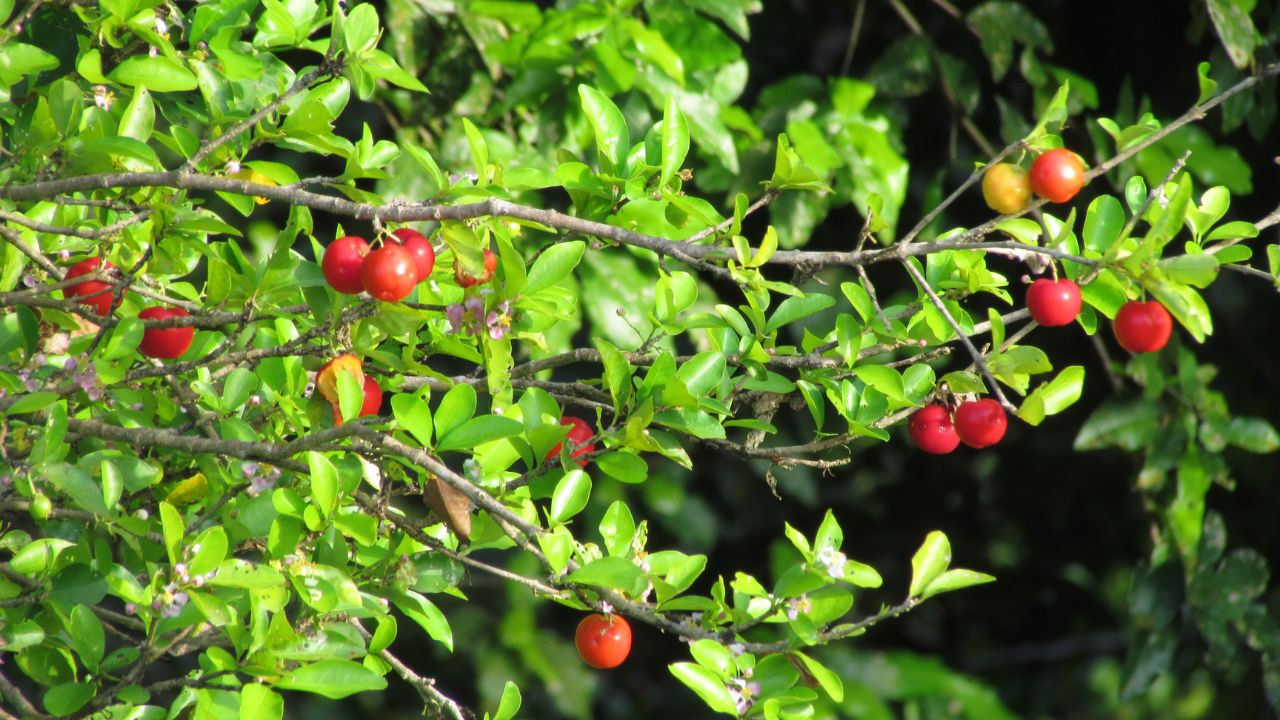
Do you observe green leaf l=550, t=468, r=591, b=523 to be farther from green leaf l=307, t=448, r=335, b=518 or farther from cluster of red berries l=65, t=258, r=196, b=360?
cluster of red berries l=65, t=258, r=196, b=360

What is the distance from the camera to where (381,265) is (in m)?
0.84

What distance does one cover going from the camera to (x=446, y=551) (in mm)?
940

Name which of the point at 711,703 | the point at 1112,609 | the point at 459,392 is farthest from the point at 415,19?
the point at 1112,609

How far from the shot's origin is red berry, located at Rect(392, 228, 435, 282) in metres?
0.86

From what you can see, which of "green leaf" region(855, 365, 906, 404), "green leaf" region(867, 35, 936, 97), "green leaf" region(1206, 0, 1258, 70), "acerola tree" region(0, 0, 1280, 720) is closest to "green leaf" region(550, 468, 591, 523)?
"acerola tree" region(0, 0, 1280, 720)

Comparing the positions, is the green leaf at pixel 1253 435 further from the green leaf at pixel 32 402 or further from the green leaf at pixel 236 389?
the green leaf at pixel 32 402

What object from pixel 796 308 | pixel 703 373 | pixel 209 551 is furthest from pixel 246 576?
pixel 796 308

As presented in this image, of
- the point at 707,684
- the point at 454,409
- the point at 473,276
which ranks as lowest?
the point at 707,684

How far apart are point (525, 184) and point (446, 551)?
0.28 meters

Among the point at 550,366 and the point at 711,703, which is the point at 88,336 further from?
the point at 711,703

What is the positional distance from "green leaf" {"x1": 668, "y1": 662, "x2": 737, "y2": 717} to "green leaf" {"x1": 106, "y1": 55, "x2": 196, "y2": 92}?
1.84ft

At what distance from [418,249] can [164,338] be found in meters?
0.34

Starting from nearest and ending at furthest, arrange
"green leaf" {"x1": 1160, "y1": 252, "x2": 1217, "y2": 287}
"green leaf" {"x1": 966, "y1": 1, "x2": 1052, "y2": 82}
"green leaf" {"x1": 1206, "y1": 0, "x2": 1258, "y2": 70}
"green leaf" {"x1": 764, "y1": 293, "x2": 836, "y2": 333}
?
"green leaf" {"x1": 1160, "y1": 252, "x2": 1217, "y2": 287}
"green leaf" {"x1": 764, "y1": 293, "x2": 836, "y2": 333}
"green leaf" {"x1": 1206, "y1": 0, "x2": 1258, "y2": 70}
"green leaf" {"x1": 966, "y1": 1, "x2": 1052, "y2": 82}

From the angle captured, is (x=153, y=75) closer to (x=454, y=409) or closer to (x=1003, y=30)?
(x=454, y=409)
